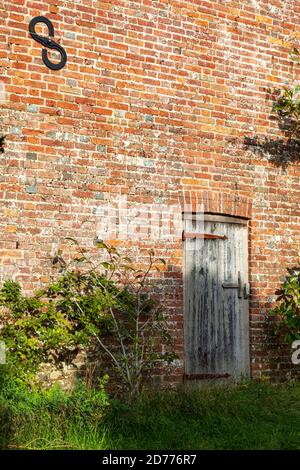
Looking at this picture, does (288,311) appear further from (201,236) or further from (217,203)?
(217,203)

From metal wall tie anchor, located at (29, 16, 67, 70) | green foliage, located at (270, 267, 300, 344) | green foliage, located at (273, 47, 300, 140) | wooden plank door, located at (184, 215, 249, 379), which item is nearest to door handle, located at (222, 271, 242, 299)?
wooden plank door, located at (184, 215, 249, 379)

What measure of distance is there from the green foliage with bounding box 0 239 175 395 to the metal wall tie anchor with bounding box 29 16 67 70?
183 centimetres

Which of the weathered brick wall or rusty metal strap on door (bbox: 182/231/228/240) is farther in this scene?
rusty metal strap on door (bbox: 182/231/228/240)

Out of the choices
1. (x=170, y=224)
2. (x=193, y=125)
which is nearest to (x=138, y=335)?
(x=170, y=224)

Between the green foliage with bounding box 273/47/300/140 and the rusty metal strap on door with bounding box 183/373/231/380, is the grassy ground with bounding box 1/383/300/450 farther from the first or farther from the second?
the green foliage with bounding box 273/47/300/140

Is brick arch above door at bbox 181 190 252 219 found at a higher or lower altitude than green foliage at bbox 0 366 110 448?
higher

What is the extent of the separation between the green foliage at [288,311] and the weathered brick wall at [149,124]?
0.53 ft

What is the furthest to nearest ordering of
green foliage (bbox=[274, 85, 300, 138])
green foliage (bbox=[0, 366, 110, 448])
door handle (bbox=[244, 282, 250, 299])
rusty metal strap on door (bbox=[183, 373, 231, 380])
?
green foliage (bbox=[274, 85, 300, 138]) → door handle (bbox=[244, 282, 250, 299]) → rusty metal strap on door (bbox=[183, 373, 231, 380]) → green foliage (bbox=[0, 366, 110, 448])

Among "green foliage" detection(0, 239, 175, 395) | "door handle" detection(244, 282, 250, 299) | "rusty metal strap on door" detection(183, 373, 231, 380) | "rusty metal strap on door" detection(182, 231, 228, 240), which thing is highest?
"rusty metal strap on door" detection(182, 231, 228, 240)

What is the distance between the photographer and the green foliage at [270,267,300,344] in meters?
8.67

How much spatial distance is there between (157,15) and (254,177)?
222cm

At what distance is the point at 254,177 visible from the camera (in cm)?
902

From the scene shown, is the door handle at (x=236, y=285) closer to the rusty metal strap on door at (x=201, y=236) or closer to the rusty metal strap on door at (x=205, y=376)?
the rusty metal strap on door at (x=201, y=236)

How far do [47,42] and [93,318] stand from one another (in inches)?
112
